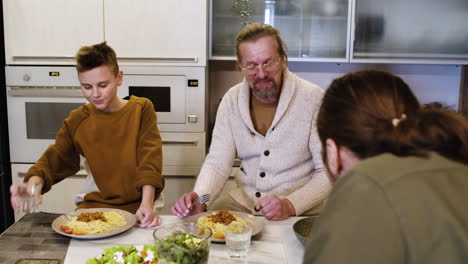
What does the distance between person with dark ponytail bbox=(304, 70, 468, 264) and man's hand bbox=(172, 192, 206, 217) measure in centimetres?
81

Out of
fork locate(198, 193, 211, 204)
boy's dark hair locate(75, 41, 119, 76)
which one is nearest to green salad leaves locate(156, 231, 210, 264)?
fork locate(198, 193, 211, 204)

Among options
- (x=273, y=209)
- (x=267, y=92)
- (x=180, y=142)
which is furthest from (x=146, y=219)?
(x=180, y=142)

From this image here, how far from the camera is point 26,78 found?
2643mm

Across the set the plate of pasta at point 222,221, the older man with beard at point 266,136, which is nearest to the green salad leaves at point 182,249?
the plate of pasta at point 222,221

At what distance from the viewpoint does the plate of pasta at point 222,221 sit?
1.24m

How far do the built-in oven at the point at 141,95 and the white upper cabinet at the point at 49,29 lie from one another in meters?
0.08

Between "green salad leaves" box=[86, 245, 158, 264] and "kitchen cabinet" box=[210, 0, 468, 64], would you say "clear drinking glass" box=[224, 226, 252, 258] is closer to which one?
"green salad leaves" box=[86, 245, 158, 264]

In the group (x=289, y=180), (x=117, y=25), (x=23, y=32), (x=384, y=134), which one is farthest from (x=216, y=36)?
(x=384, y=134)

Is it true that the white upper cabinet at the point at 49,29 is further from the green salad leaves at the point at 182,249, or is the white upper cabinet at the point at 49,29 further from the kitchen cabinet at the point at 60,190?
the green salad leaves at the point at 182,249

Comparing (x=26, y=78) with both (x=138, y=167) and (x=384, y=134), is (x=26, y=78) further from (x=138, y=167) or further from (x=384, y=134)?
(x=384, y=134)

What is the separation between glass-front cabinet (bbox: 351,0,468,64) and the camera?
2822mm

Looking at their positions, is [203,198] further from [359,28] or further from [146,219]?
[359,28]

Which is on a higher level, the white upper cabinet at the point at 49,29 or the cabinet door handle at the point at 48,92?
the white upper cabinet at the point at 49,29

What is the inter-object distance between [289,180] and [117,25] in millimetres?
1512
